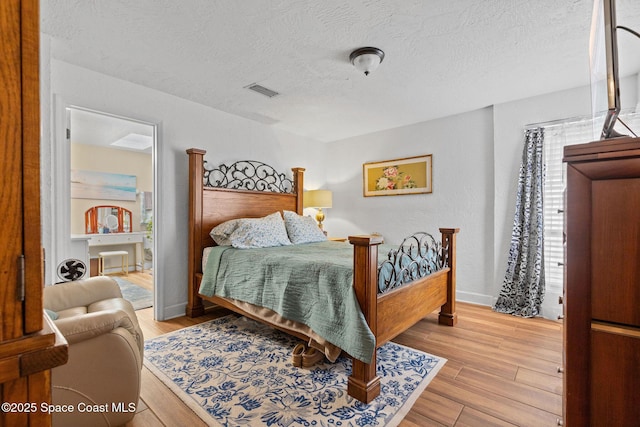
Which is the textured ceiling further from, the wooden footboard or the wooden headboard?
the wooden footboard

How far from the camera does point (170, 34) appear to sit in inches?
82.5

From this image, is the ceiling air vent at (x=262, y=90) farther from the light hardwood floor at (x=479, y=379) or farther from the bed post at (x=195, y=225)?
the light hardwood floor at (x=479, y=379)

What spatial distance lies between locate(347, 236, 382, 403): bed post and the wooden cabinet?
1.40 meters

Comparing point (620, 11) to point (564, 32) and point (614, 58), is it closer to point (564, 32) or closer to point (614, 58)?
point (564, 32)

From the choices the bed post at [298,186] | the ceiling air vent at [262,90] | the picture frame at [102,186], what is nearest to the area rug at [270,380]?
the bed post at [298,186]

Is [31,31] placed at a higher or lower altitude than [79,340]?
higher

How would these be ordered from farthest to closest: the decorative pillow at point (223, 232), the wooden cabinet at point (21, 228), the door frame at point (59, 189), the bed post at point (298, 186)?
the bed post at point (298, 186)
the decorative pillow at point (223, 232)
the door frame at point (59, 189)
the wooden cabinet at point (21, 228)

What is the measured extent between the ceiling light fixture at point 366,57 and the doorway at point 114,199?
3.58m

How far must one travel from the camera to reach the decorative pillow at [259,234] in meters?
2.98

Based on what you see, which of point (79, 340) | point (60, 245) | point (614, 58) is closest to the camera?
point (614, 58)

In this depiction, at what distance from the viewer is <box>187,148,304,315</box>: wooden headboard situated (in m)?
3.18

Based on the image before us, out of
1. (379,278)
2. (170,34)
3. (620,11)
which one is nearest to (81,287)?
(170,34)

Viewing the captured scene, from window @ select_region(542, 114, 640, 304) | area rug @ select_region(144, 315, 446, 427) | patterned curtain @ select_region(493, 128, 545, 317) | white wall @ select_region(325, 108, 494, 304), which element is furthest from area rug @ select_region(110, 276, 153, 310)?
window @ select_region(542, 114, 640, 304)

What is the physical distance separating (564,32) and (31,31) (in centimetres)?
288
